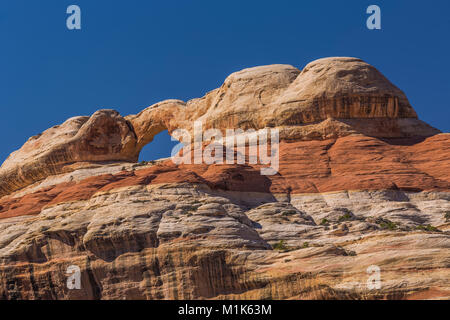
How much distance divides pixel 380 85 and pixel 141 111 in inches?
1025

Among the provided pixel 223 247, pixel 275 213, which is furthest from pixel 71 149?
pixel 223 247

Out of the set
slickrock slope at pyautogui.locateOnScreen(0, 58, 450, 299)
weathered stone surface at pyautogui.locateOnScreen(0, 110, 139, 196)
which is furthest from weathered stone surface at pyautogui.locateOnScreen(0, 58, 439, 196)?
slickrock slope at pyautogui.locateOnScreen(0, 58, 450, 299)

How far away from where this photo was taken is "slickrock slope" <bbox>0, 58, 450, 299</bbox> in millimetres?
34969

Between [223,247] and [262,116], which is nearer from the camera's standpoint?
[223,247]

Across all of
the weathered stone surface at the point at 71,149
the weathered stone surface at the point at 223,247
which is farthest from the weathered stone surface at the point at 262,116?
the weathered stone surface at the point at 223,247

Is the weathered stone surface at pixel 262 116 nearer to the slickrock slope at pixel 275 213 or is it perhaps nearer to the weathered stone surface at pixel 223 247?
the slickrock slope at pixel 275 213

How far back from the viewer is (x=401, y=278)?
3262 centimetres

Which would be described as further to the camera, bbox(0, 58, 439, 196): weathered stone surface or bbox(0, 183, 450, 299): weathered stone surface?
bbox(0, 58, 439, 196): weathered stone surface

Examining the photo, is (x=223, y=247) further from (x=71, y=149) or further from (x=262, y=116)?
(x=71, y=149)

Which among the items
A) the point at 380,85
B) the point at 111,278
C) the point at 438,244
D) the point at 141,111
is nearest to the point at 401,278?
the point at 438,244

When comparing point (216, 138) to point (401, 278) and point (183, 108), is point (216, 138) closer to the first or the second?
point (183, 108)

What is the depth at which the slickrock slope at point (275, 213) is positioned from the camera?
34969mm

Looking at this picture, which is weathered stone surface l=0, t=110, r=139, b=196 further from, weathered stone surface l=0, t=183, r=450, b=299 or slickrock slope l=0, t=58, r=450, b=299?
weathered stone surface l=0, t=183, r=450, b=299

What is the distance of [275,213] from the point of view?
140ft
